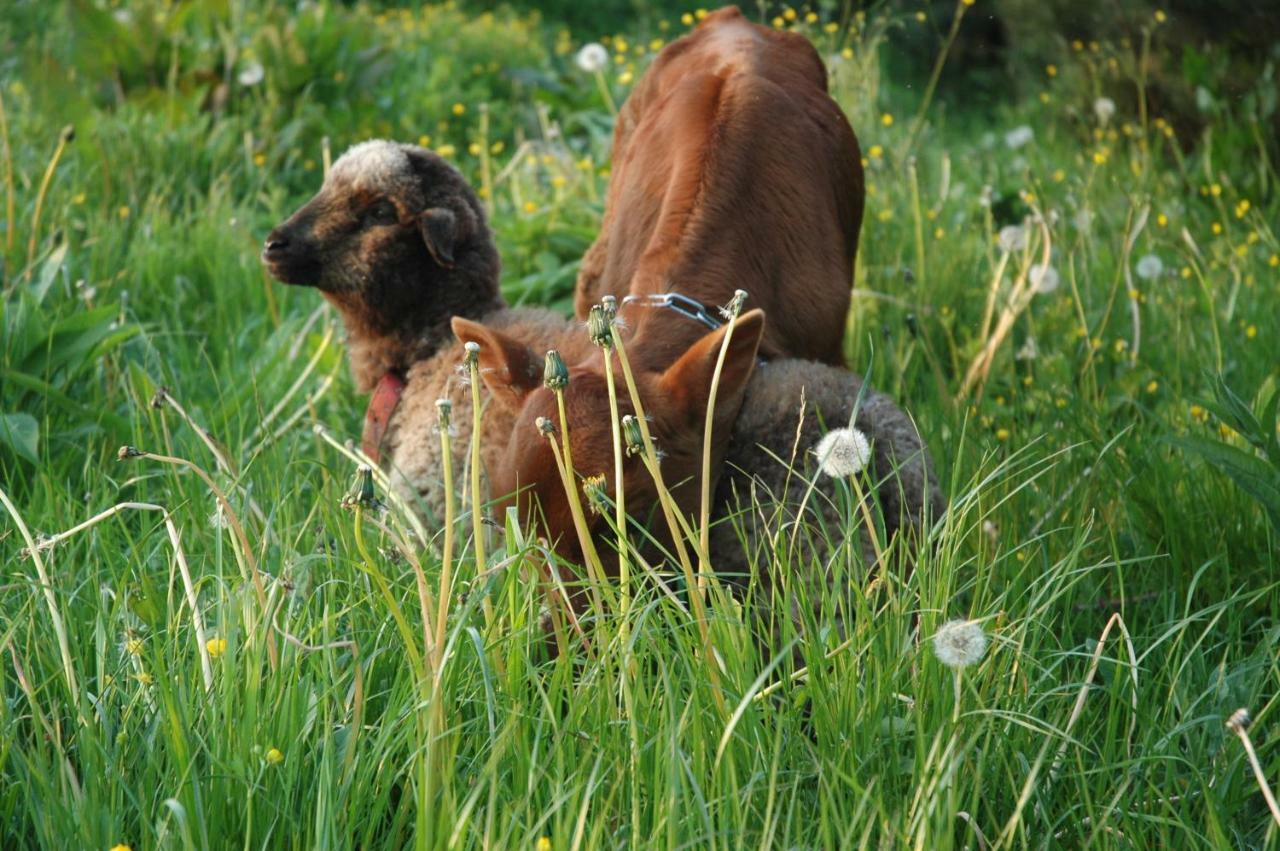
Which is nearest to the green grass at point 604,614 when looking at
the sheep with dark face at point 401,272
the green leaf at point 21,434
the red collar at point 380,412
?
the green leaf at point 21,434

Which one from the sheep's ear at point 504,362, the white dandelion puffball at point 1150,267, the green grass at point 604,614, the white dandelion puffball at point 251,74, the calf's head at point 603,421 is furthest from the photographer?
the white dandelion puffball at point 251,74

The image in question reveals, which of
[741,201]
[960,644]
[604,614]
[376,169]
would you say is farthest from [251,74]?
[960,644]

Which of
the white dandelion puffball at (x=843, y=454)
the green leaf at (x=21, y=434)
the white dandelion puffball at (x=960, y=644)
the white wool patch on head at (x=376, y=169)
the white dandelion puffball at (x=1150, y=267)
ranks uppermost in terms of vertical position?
the white wool patch on head at (x=376, y=169)

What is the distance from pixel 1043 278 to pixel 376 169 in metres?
2.39

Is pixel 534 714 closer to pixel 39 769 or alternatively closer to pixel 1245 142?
pixel 39 769

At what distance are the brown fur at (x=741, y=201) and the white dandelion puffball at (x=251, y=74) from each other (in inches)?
138

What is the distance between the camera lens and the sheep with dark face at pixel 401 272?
4.25 meters

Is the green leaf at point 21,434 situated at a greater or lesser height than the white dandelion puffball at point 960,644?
lesser

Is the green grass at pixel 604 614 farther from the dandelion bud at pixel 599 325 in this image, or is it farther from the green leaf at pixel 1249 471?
the dandelion bud at pixel 599 325

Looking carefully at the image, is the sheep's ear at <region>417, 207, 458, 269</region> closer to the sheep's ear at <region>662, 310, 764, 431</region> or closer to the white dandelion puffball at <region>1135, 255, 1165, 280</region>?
the sheep's ear at <region>662, 310, 764, 431</region>

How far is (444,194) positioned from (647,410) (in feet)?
5.20

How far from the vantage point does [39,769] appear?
2.29 m

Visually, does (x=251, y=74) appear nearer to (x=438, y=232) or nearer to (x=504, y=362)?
(x=438, y=232)

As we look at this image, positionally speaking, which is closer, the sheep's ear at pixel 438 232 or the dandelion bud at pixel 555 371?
the dandelion bud at pixel 555 371
